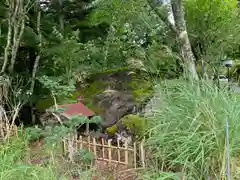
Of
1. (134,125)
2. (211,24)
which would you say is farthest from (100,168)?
(211,24)

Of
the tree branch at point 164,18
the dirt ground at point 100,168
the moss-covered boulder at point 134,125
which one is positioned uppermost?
the tree branch at point 164,18

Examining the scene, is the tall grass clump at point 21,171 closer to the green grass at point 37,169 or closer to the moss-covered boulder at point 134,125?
the green grass at point 37,169

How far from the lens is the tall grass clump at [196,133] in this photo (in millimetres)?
2564

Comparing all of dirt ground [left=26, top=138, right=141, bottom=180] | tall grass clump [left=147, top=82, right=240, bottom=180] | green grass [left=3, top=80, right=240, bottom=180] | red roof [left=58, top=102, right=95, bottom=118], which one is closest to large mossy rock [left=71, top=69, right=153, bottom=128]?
red roof [left=58, top=102, right=95, bottom=118]

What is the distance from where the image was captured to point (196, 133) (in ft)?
8.63

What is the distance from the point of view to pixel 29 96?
226 inches

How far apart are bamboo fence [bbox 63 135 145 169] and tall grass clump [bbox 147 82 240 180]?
0.29 metres

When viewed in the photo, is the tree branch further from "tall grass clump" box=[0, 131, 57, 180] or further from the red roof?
"tall grass clump" box=[0, 131, 57, 180]

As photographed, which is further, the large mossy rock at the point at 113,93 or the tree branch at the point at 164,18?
the large mossy rock at the point at 113,93

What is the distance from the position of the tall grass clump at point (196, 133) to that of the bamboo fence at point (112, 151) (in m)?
0.29

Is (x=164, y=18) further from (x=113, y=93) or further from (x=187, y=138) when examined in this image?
(x=187, y=138)

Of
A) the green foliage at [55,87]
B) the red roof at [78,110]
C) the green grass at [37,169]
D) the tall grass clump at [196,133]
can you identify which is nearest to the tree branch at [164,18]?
the tall grass clump at [196,133]

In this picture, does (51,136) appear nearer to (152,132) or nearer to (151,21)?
(152,132)

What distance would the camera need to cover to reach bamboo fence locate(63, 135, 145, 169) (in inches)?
135
